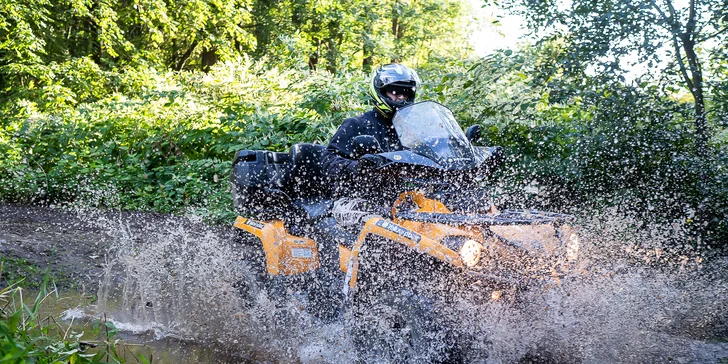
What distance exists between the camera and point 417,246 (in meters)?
4.16

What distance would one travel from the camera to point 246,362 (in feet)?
16.3

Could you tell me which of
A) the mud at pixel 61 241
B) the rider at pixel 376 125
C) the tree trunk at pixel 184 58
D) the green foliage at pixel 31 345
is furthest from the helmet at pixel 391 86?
the tree trunk at pixel 184 58

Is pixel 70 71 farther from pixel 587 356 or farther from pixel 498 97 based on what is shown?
pixel 587 356

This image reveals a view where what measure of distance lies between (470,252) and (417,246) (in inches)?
12.2

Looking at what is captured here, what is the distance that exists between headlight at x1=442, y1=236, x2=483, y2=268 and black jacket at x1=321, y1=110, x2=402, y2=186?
1.20 metres

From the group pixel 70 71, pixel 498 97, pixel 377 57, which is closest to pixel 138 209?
pixel 498 97

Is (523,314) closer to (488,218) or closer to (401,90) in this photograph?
(488,218)

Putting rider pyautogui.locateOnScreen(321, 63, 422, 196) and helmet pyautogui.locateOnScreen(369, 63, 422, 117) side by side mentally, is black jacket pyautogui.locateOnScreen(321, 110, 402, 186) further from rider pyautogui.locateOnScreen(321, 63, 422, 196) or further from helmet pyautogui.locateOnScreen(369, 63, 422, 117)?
helmet pyautogui.locateOnScreen(369, 63, 422, 117)

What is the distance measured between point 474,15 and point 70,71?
16.6 meters

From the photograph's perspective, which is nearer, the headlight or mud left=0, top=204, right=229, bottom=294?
the headlight

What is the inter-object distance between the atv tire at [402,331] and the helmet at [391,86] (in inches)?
60.2

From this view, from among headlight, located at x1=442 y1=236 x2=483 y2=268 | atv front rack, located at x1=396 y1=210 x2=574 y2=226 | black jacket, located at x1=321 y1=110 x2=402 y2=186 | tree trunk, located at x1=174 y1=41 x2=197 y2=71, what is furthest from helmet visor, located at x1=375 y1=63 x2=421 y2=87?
tree trunk, located at x1=174 y1=41 x2=197 y2=71

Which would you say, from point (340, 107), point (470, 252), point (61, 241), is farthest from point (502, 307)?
point (340, 107)

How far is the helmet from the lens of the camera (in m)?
5.31
